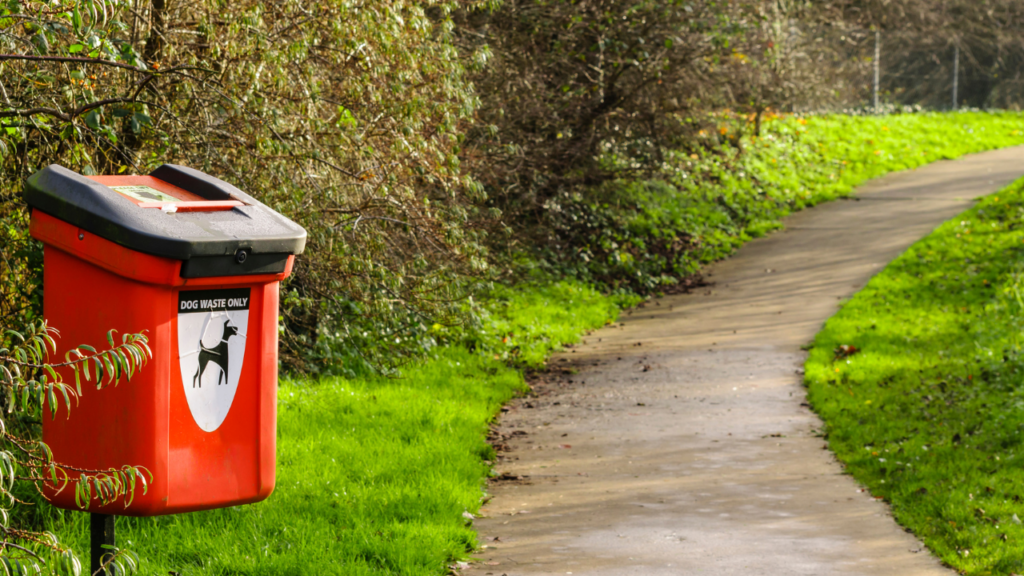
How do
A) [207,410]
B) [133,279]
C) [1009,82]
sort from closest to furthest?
[133,279], [207,410], [1009,82]

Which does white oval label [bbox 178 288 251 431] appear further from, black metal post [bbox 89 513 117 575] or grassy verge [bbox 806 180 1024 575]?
grassy verge [bbox 806 180 1024 575]

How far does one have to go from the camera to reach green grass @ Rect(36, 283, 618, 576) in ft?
15.2

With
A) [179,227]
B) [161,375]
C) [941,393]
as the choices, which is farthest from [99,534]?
[941,393]

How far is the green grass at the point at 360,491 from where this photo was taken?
182 inches

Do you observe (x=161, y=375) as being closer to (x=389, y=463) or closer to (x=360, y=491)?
(x=360, y=491)

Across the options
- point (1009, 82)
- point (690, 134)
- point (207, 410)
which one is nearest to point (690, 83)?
point (690, 134)

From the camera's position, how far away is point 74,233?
3256 millimetres

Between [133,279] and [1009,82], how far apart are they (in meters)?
28.6

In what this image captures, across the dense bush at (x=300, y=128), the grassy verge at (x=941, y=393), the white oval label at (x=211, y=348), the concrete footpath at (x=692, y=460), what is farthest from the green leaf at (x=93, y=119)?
the grassy verge at (x=941, y=393)

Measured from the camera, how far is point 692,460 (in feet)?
21.9

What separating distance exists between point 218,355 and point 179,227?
0.48m

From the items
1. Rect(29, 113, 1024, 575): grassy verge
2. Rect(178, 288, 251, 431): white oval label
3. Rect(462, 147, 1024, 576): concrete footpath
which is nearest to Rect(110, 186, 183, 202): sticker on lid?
Rect(178, 288, 251, 431): white oval label

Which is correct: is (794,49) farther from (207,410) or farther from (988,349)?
(207,410)

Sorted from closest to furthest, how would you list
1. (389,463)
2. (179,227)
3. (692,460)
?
1. (179,227)
2. (389,463)
3. (692,460)
